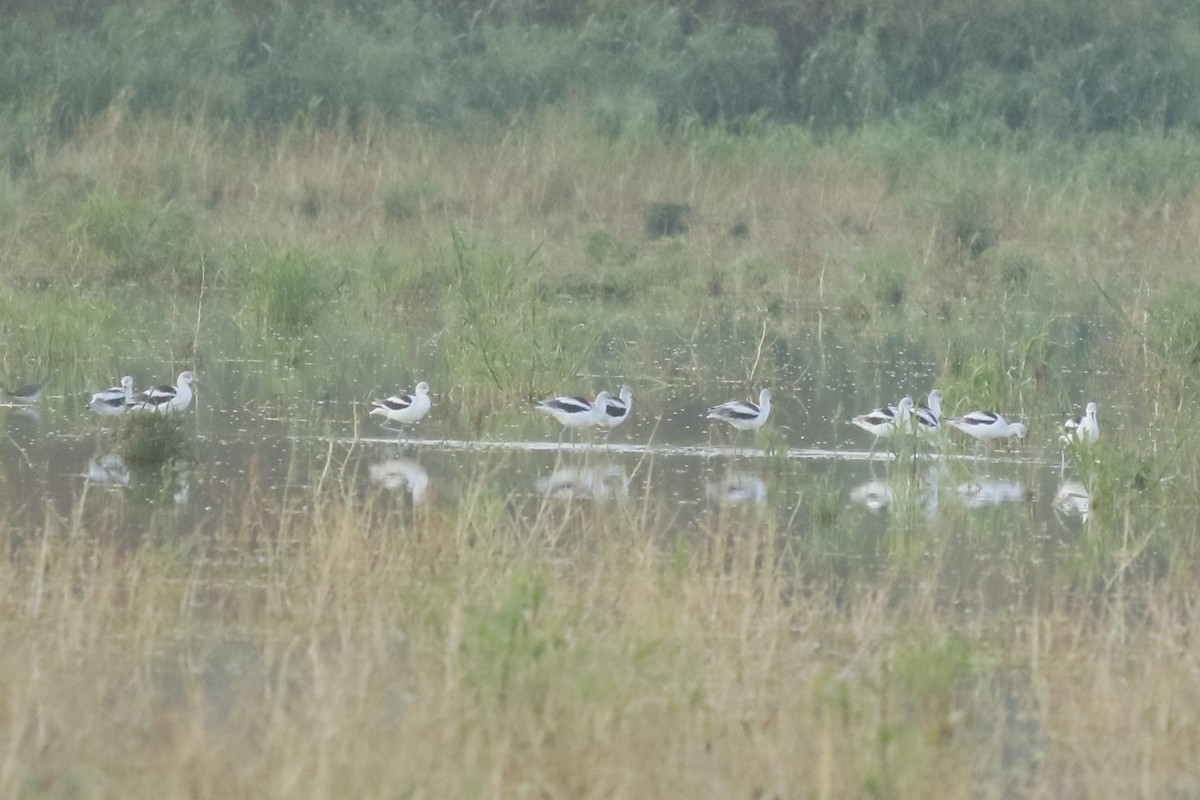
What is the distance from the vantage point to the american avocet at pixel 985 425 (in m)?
12.1

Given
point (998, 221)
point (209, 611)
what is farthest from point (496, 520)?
point (998, 221)

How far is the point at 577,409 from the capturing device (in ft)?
39.7

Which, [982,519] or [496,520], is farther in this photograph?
[982,519]

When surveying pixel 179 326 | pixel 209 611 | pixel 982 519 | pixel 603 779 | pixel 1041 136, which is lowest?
pixel 1041 136

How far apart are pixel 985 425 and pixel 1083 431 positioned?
1153mm

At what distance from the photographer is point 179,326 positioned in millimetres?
17078

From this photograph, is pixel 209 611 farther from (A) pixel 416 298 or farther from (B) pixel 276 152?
(B) pixel 276 152

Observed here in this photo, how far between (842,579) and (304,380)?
630 cm

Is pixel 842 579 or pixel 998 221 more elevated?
pixel 842 579

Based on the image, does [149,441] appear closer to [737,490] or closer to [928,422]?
[737,490]

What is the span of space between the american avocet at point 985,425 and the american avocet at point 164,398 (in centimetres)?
413

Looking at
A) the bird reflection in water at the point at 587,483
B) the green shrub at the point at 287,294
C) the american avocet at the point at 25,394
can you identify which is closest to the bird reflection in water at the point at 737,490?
→ the bird reflection in water at the point at 587,483

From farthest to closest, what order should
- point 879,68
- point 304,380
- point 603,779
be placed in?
point 879,68 < point 304,380 < point 603,779

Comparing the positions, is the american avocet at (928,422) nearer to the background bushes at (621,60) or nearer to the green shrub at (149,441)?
the green shrub at (149,441)
